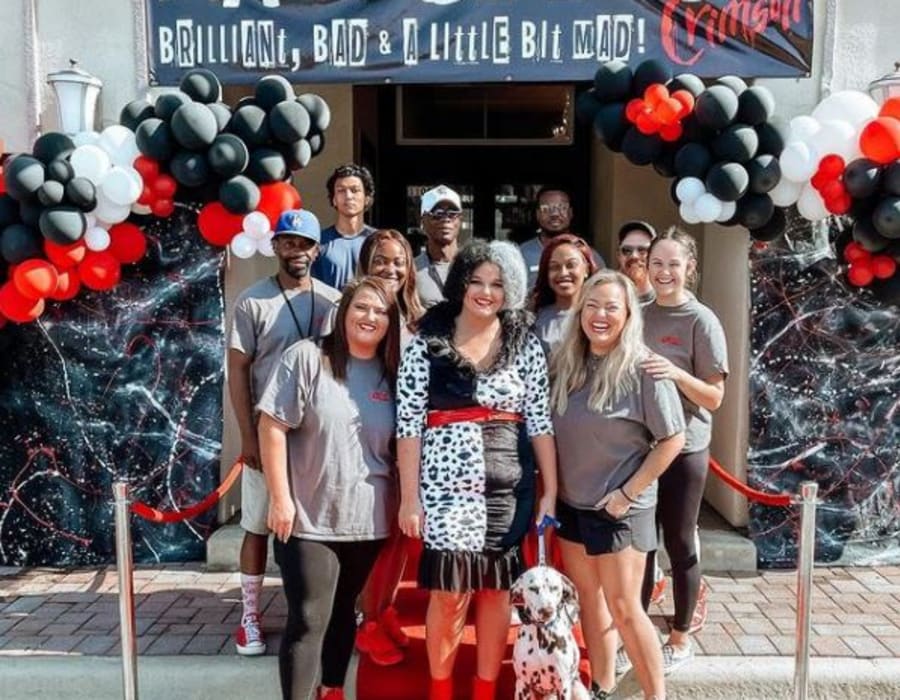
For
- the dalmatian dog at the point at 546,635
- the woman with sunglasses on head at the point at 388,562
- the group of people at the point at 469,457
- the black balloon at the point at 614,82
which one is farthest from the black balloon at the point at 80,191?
the dalmatian dog at the point at 546,635

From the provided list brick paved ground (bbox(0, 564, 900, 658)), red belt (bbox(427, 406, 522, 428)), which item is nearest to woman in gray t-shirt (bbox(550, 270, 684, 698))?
red belt (bbox(427, 406, 522, 428))

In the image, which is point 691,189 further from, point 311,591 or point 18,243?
point 18,243

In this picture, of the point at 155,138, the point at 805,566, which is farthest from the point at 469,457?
the point at 155,138

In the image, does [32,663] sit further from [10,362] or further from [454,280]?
[454,280]

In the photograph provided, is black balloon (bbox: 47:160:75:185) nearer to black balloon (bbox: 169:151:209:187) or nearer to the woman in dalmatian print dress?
black balloon (bbox: 169:151:209:187)

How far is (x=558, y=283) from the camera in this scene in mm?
3471

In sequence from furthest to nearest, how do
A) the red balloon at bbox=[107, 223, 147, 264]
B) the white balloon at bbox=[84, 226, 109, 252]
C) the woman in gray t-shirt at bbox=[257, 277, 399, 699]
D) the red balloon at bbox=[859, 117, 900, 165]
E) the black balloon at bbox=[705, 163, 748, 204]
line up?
the red balloon at bbox=[107, 223, 147, 264], the white balloon at bbox=[84, 226, 109, 252], the black balloon at bbox=[705, 163, 748, 204], the red balloon at bbox=[859, 117, 900, 165], the woman in gray t-shirt at bbox=[257, 277, 399, 699]

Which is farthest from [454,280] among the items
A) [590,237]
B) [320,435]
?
[590,237]

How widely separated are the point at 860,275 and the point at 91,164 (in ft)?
13.0

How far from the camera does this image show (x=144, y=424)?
4824 millimetres

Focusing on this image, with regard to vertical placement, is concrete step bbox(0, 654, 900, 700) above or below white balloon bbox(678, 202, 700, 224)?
below

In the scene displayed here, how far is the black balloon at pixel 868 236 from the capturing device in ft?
13.3

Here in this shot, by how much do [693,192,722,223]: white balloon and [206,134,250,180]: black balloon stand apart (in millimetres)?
2245

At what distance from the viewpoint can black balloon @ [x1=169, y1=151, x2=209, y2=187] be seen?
4.08 m
